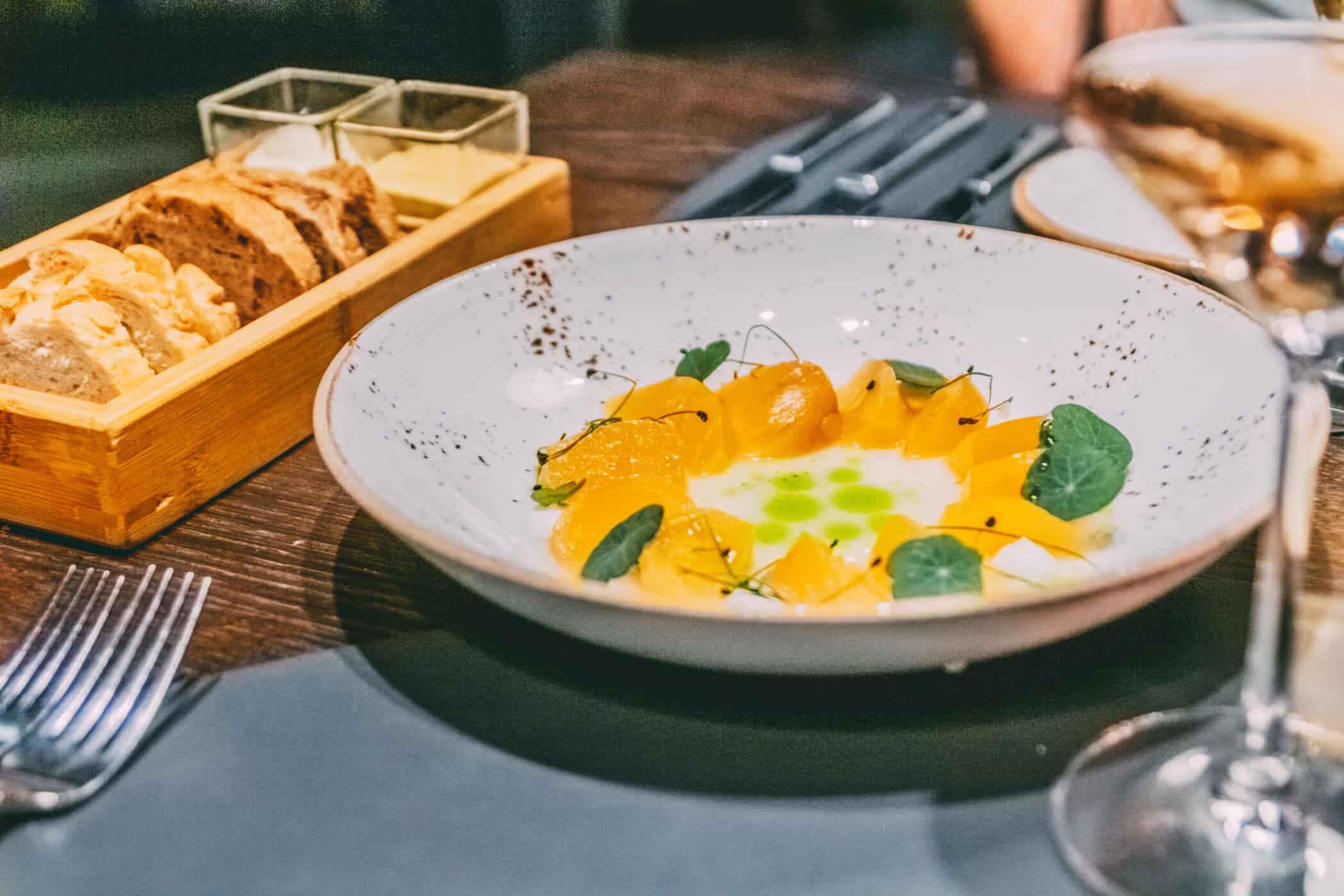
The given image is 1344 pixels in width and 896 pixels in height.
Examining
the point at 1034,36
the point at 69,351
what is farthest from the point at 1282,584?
the point at 1034,36

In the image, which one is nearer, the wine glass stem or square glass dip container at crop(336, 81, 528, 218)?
the wine glass stem

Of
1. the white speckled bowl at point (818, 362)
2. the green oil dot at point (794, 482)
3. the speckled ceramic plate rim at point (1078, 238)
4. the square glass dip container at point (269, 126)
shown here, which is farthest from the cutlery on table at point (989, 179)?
the square glass dip container at point (269, 126)

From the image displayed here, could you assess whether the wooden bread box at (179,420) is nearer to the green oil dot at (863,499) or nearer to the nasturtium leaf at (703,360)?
the nasturtium leaf at (703,360)

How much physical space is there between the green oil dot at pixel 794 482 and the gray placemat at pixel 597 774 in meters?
0.26

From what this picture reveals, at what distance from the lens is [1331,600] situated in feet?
2.78

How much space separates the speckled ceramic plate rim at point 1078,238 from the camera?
1.26 metres

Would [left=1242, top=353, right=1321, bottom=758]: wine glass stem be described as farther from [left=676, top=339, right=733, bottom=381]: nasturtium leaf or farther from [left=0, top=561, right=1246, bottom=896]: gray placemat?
[left=676, top=339, right=733, bottom=381]: nasturtium leaf

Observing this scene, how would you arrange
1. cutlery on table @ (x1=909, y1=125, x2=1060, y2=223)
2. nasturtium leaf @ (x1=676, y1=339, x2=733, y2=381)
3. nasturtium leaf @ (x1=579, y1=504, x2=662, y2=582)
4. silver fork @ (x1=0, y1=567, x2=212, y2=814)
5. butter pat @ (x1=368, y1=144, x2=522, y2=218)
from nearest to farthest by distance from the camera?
silver fork @ (x1=0, y1=567, x2=212, y2=814)
nasturtium leaf @ (x1=579, y1=504, x2=662, y2=582)
nasturtium leaf @ (x1=676, y1=339, x2=733, y2=381)
butter pat @ (x1=368, y1=144, x2=522, y2=218)
cutlery on table @ (x1=909, y1=125, x2=1060, y2=223)

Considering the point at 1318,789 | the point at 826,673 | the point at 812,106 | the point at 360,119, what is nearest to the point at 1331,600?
the point at 1318,789

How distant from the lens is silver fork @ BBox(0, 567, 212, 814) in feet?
2.28

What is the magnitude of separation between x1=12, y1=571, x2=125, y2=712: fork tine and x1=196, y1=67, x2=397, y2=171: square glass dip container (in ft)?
2.46

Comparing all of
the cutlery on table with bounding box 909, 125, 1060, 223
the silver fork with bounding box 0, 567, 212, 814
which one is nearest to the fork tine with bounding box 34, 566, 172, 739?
the silver fork with bounding box 0, 567, 212, 814

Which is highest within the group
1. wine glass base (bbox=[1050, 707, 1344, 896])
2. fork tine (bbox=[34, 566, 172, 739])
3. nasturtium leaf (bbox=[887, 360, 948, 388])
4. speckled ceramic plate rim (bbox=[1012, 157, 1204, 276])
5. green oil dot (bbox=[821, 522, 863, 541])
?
speckled ceramic plate rim (bbox=[1012, 157, 1204, 276])

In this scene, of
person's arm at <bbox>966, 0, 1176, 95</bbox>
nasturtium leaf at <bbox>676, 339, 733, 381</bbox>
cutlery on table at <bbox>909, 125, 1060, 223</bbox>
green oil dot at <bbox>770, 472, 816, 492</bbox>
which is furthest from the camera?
person's arm at <bbox>966, 0, 1176, 95</bbox>
